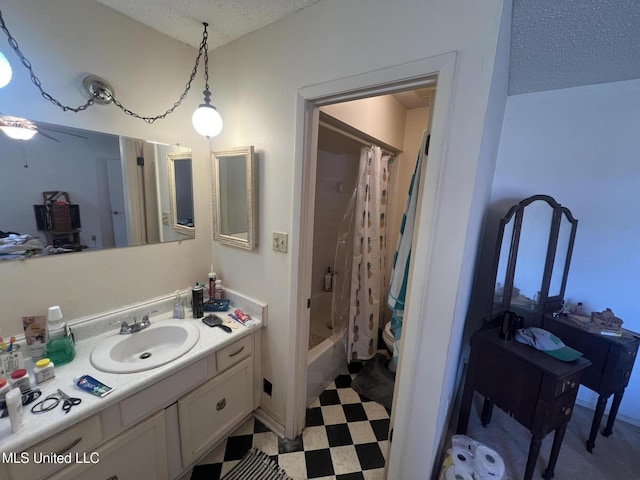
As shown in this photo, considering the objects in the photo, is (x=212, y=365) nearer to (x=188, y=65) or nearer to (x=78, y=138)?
(x=78, y=138)

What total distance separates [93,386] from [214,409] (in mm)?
619

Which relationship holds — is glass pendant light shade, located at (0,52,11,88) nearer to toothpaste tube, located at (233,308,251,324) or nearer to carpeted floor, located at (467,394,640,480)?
toothpaste tube, located at (233,308,251,324)

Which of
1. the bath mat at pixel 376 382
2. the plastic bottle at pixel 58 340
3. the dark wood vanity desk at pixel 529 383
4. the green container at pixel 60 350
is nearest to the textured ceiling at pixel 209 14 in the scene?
the plastic bottle at pixel 58 340

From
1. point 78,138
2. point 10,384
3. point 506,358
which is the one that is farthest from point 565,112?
point 10,384

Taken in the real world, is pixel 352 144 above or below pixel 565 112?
below

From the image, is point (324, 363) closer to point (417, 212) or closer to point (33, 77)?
point (417, 212)

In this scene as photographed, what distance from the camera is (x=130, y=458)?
1.04 meters

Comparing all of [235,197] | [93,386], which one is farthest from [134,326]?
[235,197]

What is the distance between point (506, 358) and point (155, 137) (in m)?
2.25

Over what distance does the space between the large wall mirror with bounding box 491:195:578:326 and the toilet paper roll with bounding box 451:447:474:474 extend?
2.46ft

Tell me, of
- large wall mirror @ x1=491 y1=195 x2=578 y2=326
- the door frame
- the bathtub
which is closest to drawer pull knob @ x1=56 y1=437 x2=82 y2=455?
the door frame

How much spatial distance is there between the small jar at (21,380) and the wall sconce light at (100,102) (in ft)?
2.98

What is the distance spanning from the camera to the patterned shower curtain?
82.7 inches

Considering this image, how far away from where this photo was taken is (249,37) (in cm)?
137
